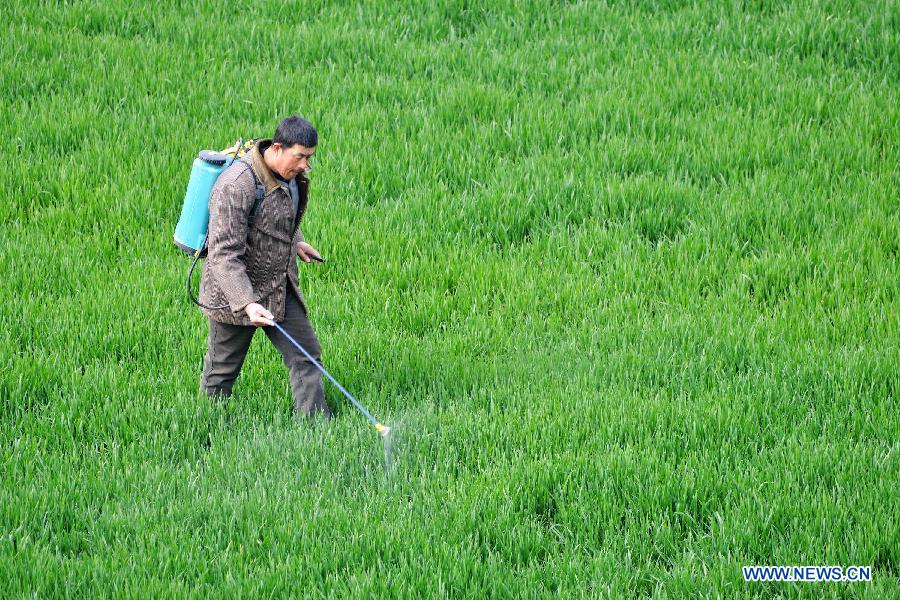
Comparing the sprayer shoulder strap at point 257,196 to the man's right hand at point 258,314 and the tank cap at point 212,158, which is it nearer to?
the tank cap at point 212,158

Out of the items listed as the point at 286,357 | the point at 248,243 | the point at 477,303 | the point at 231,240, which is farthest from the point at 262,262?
the point at 477,303

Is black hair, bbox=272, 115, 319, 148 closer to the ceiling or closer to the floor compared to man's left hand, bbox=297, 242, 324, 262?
closer to the ceiling

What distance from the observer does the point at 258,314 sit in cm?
456

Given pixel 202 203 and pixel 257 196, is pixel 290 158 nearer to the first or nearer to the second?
pixel 257 196

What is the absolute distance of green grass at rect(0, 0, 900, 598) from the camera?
4.08 metres

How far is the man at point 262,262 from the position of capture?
182 inches

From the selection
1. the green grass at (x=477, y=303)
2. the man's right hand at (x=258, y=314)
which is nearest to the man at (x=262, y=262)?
the man's right hand at (x=258, y=314)

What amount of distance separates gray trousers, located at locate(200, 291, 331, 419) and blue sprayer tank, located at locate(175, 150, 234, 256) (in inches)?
17.2

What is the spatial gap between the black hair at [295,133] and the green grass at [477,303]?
4.53ft

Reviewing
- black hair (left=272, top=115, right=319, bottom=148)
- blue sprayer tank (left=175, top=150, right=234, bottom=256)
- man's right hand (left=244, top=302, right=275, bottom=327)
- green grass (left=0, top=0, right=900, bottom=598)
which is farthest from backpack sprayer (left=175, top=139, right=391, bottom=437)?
green grass (left=0, top=0, right=900, bottom=598)

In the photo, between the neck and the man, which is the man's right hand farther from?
the neck

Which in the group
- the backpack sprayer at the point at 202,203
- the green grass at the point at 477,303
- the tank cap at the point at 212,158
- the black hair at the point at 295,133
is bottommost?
the green grass at the point at 477,303

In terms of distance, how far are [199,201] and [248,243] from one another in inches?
12.0

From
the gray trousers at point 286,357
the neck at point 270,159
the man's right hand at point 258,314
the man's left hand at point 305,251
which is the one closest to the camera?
the man's right hand at point 258,314
